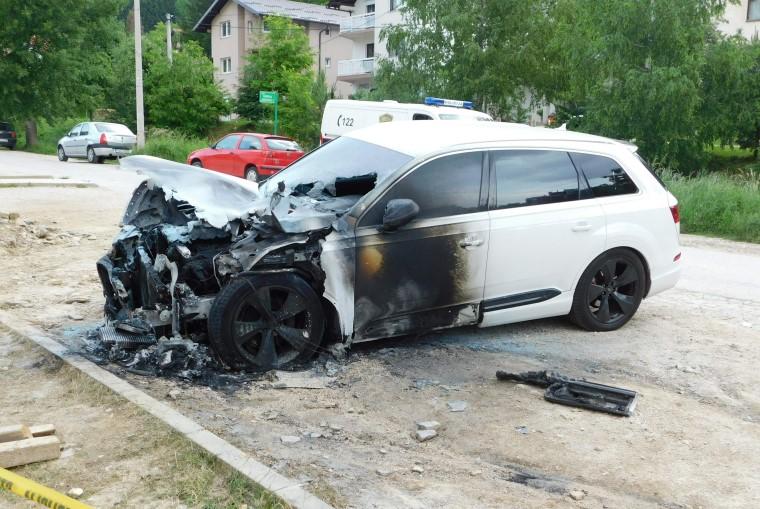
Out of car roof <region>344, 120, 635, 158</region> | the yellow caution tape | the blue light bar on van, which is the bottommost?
the yellow caution tape

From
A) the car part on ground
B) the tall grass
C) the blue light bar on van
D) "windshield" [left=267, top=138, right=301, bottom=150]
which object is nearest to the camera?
the car part on ground

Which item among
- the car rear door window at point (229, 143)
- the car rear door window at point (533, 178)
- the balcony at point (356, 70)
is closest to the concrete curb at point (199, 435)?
the car rear door window at point (533, 178)

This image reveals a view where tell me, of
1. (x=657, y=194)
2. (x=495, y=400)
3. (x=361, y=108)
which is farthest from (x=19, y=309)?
(x=361, y=108)

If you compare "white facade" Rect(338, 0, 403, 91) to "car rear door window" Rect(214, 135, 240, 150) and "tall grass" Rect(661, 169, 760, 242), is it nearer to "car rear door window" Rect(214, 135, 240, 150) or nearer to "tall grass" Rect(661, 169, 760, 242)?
"car rear door window" Rect(214, 135, 240, 150)

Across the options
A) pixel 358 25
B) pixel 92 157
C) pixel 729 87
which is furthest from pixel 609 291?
pixel 358 25

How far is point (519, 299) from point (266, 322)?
206 centimetres

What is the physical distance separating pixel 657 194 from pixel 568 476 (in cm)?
357

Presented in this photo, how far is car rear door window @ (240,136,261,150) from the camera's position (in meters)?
21.8

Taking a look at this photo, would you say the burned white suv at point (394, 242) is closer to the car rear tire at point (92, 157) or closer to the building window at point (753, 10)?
the car rear tire at point (92, 157)

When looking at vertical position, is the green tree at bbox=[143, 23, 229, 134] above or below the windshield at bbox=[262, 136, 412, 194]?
above

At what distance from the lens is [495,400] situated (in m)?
5.03

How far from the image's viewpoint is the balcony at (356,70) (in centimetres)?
4881

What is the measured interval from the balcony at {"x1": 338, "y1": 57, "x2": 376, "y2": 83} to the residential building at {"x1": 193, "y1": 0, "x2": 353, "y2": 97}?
4.07 m

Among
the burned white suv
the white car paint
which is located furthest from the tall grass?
the burned white suv
